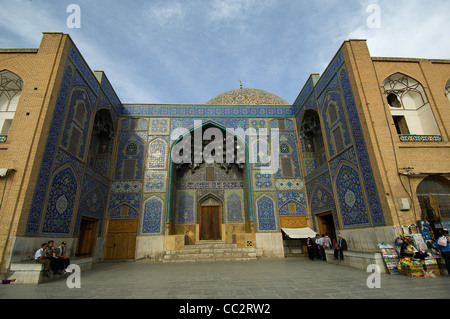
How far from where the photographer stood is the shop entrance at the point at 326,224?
10294 millimetres

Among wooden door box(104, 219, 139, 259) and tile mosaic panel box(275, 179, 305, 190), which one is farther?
tile mosaic panel box(275, 179, 305, 190)

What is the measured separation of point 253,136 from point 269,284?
8.89 metres

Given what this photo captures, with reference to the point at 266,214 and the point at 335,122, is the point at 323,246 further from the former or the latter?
the point at 335,122

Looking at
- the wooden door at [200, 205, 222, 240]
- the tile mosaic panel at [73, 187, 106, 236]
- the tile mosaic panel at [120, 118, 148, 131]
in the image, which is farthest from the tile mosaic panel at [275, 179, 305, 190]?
the tile mosaic panel at [73, 187, 106, 236]

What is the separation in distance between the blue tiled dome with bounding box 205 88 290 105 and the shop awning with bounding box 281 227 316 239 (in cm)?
770

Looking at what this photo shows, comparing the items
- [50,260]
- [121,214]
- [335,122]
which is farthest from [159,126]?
[335,122]

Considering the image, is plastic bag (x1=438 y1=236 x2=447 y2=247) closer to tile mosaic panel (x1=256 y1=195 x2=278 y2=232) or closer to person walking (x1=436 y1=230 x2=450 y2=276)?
person walking (x1=436 y1=230 x2=450 y2=276)

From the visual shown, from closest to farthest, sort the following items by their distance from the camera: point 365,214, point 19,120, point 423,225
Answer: point 423,225 < point 19,120 < point 365,214

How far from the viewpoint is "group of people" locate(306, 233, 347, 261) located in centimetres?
755
